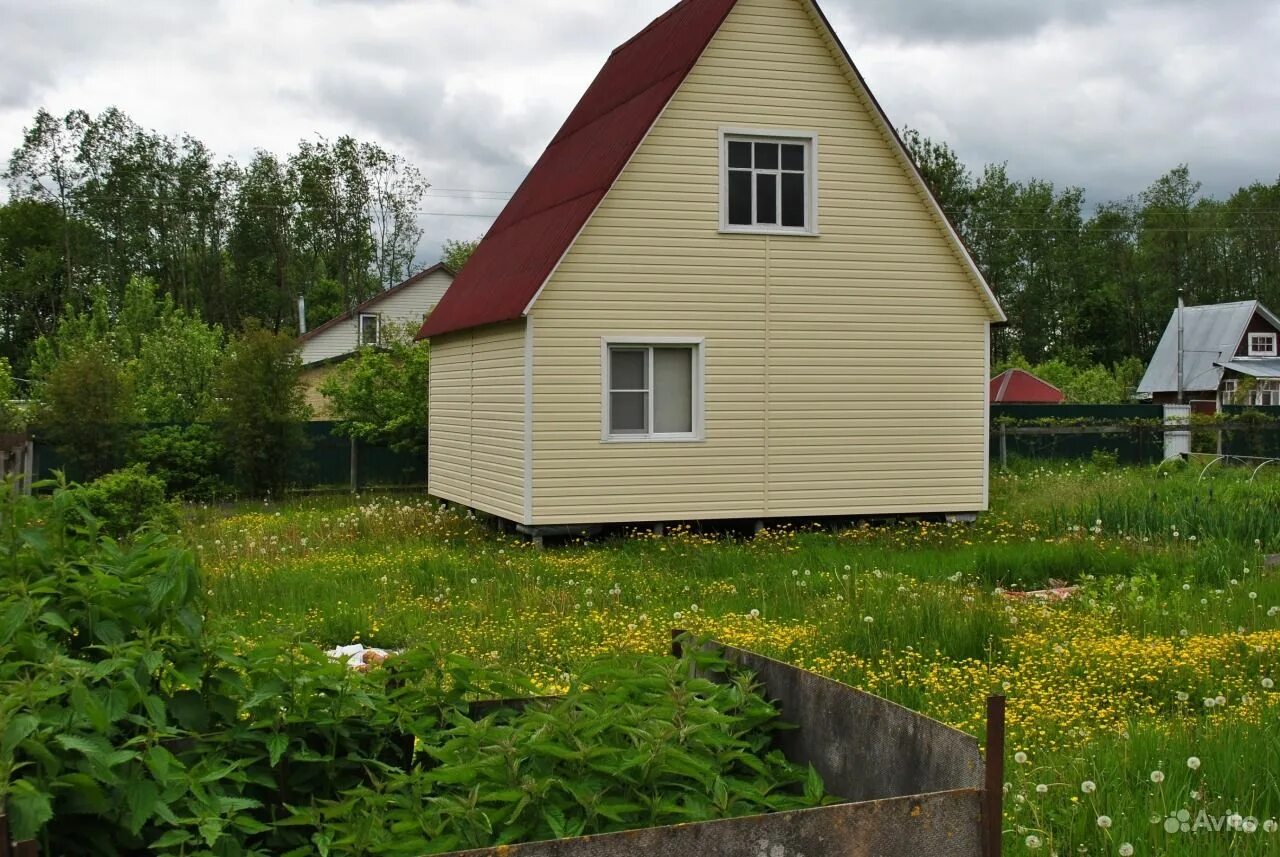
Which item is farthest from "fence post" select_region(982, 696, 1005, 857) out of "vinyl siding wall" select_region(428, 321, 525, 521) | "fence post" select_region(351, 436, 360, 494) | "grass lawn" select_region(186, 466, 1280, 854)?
"fence post" select_region(351, 436, 360, 494)

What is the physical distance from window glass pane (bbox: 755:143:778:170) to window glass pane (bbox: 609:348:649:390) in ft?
10.5

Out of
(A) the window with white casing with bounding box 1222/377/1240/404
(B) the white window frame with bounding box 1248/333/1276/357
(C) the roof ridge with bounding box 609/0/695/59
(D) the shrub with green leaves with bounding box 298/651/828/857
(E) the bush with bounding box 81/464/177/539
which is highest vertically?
(C) the roof ridge with bounding box 609/0/695/59

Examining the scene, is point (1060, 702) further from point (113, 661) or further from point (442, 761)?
point (113, 661)

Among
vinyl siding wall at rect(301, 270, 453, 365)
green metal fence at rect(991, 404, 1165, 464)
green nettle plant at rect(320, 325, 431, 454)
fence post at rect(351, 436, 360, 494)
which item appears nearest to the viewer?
green nettle plant at rect(320, 325, 431, 454)

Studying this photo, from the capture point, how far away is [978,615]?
9.62 meters

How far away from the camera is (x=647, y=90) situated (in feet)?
61.3

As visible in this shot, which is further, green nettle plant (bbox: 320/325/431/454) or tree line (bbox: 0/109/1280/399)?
tree line (bbox: 0/109/1280/399)

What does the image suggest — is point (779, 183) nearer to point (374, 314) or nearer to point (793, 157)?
point (793, 157)

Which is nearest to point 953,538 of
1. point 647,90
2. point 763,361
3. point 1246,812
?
point 763,361

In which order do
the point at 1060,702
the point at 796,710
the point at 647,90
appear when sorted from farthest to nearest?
1. the point at 647,90
2. the point at 1060,702
3. the point at 796,710

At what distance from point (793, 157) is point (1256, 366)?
158ft

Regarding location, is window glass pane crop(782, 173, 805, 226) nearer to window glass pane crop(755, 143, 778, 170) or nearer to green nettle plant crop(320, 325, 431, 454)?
window glass pane crop(755, 143, 778, 170)

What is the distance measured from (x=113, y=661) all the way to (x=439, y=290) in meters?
49.5

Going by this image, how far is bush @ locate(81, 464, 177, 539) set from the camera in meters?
16.5
